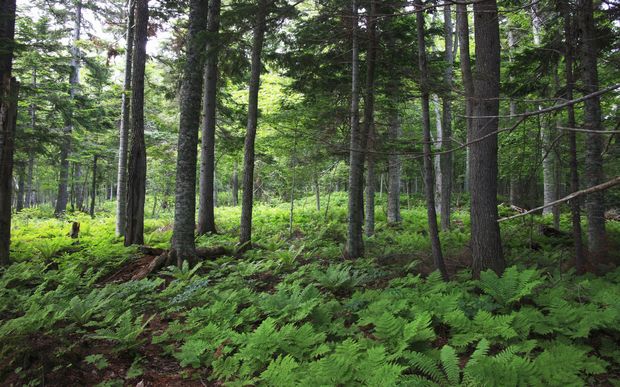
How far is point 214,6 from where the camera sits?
32.7 feet

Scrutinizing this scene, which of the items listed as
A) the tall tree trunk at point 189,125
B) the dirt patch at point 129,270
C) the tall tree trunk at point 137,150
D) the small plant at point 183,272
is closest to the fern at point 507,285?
the small plant at point 183,272

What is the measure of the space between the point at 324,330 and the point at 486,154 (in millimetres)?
3517

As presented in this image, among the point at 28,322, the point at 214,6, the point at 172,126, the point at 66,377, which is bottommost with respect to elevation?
the point at 66,377

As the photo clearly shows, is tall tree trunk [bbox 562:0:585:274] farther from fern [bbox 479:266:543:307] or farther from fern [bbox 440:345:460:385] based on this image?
fern [bbox 440:345:460:385]

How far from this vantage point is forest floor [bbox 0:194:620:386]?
2.89 metres

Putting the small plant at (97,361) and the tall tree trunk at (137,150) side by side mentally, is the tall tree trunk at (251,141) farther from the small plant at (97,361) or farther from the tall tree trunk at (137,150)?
the small plant at (97,361)

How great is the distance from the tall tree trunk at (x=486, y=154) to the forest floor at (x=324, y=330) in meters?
0.58

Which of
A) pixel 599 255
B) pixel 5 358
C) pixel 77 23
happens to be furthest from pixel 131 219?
pixel 77 23

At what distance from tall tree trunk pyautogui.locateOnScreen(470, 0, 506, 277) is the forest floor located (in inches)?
22.8

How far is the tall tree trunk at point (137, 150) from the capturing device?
357 inches

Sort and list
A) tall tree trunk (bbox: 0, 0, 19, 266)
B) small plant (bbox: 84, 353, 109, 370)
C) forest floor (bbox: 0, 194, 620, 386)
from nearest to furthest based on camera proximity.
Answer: forest floor (bbox: 0, 194, 620, 386) → small plant (bbox: 84, 353, 109, 370) → tall tree trunk (bbox: 0, 0, 19, 266)

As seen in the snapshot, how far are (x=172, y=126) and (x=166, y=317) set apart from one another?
1220 cm

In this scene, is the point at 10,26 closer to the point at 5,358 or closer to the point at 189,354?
the point at 5,358

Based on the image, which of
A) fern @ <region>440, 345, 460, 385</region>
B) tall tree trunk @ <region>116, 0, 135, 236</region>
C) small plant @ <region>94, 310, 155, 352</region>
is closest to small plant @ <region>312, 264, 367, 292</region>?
small plant @ <region>94, 310, 155, 352</region>
